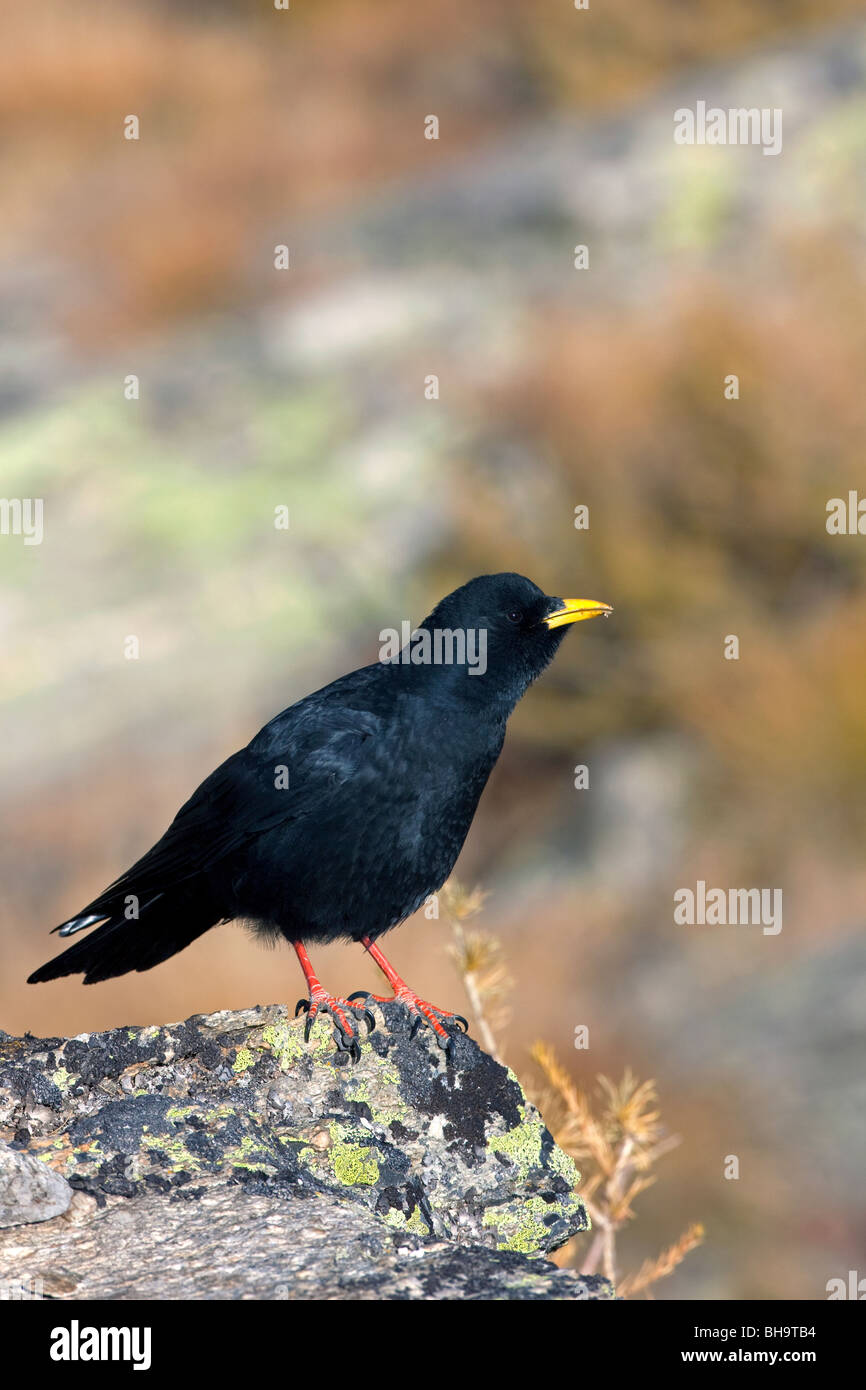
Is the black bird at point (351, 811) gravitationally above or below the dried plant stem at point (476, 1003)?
above

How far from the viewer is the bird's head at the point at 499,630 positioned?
17.3ft

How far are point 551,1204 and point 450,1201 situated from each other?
295mm

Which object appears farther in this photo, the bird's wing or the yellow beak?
the yellow beak

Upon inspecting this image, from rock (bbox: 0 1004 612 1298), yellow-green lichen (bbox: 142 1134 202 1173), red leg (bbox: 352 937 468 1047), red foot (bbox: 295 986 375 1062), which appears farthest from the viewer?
red leg (bbox: 352 937 468 1047)

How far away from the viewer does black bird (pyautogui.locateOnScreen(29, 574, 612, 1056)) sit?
4.95 m

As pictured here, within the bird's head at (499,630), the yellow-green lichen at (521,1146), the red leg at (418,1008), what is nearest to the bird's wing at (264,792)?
the bird's head at (499,630)

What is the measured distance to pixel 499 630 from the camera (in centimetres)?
535

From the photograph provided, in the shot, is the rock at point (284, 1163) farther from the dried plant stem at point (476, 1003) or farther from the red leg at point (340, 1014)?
the dried plant stem at point (476, 1003)

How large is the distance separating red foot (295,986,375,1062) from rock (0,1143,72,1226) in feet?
3.54

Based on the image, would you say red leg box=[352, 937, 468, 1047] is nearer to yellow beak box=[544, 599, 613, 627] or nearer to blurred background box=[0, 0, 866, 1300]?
yellow beak box=[544, 599, 613, 627]

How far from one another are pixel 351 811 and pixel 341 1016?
70 cm

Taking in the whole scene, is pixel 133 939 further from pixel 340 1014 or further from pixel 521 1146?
pixel 521 1146

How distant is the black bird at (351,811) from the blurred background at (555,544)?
14.0 ft

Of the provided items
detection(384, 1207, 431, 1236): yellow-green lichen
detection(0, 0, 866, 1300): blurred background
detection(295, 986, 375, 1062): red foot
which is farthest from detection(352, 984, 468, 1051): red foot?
detection(0, 0, 866, 1300): blurred background
